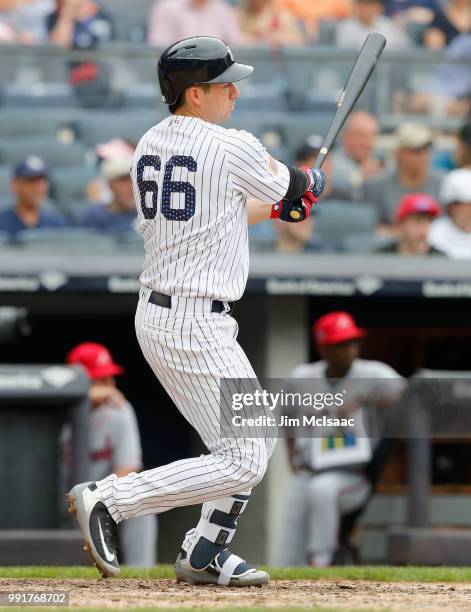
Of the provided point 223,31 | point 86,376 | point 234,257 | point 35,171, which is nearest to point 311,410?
point 86,376

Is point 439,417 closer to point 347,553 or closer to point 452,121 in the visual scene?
point 347,553

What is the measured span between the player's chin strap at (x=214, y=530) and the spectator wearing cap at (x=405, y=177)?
438 centimetres

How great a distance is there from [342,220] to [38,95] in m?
2.15

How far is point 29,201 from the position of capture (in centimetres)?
855

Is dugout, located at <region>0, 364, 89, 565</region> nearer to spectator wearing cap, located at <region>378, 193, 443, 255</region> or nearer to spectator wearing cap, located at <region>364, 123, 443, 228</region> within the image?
spectator wearing cap, located at <region>378, 193, 443, 255</region>

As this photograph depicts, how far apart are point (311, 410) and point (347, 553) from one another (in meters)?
1.63

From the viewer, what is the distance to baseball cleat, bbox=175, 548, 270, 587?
15.2ft

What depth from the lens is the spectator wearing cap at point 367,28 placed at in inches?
397

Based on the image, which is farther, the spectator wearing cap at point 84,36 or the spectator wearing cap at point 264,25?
the spectator wearing cap at point 264,25

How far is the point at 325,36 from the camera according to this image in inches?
401

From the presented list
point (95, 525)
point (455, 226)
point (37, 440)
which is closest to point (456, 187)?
point (455, 226)

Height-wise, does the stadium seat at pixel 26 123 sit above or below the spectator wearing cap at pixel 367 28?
below

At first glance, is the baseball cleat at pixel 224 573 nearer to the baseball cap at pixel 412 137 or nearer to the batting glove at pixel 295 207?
the batting glove at pixel 295 207

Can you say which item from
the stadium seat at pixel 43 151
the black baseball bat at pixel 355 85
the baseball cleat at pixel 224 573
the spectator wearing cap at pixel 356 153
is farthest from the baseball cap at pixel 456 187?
the baseball cleat at pixel 224 573
